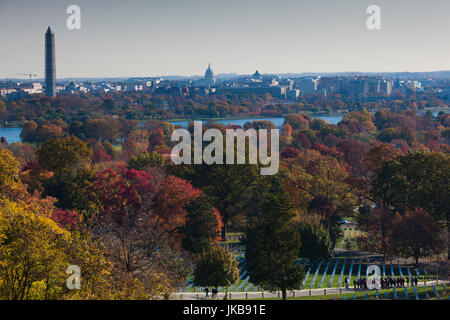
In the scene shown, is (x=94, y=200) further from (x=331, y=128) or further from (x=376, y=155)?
(x=331, y=128)

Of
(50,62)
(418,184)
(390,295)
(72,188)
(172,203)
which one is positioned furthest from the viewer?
(50,62)

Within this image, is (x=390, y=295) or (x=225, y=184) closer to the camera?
(x=390, y=295)

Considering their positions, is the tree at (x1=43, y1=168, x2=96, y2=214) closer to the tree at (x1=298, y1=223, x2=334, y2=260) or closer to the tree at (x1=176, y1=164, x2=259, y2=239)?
the tree at (x1=176, y1=164, x2=259, y2=239)

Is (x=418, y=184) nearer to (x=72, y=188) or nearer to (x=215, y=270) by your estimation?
(x=215, y=270)

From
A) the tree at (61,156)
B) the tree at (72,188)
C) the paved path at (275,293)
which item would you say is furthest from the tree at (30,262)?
the tree at (61,156)

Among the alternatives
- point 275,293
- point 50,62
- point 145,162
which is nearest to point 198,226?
point 275,293

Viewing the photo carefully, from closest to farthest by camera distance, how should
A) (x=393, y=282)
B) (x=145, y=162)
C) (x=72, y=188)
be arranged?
1. (x=393, y=282)
2. (x=72, y=188)
3. (x=145, y=162)
